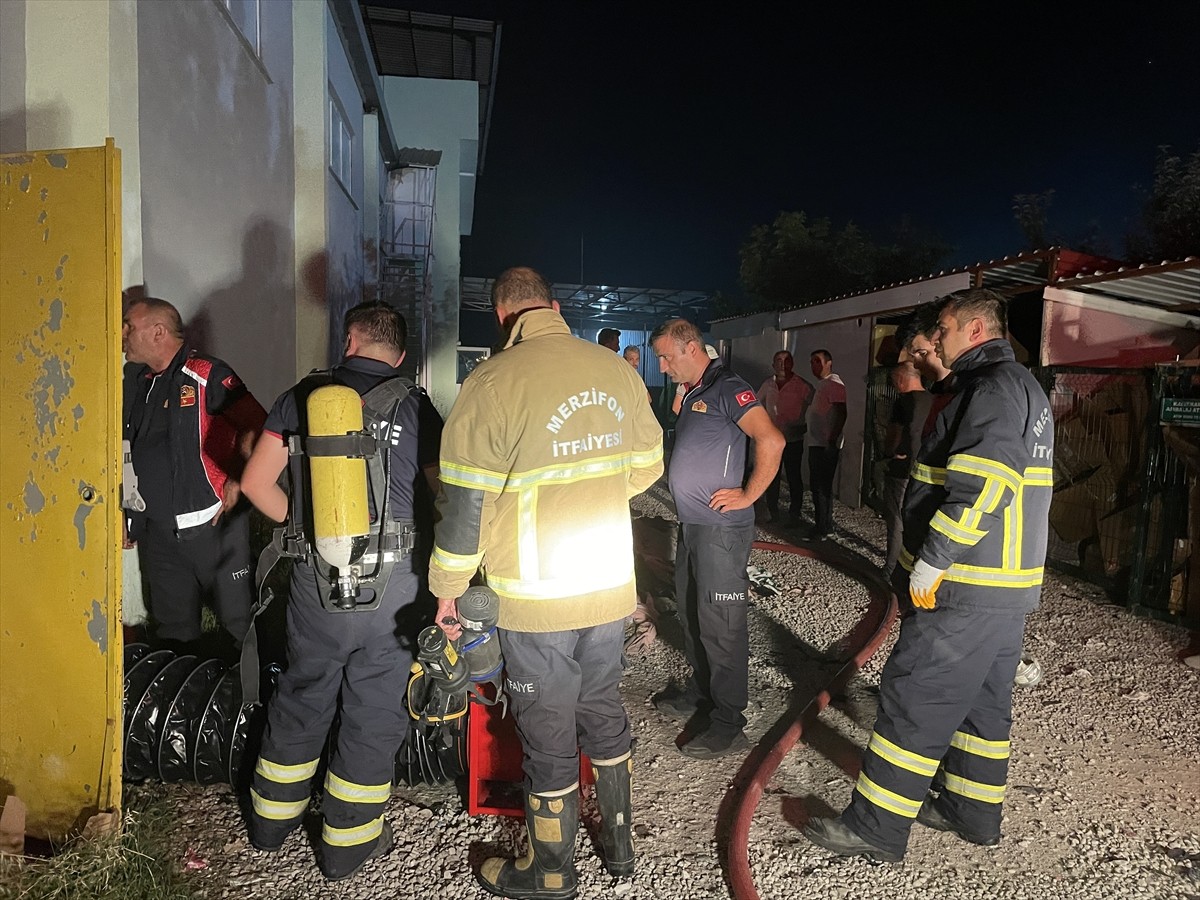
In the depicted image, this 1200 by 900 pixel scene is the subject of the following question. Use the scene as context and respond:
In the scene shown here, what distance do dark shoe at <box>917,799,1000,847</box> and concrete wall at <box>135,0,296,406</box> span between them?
4.72m

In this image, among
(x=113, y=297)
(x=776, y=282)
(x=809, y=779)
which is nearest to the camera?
(x=113, y=297)

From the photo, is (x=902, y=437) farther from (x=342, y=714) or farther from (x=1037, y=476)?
(x=342, y=714)

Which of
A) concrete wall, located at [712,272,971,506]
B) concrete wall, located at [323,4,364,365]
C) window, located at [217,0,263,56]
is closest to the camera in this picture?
window, located at [217,0,263,56]

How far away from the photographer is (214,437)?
134 inches

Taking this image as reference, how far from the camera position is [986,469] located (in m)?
2.44

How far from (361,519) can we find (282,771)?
1.01 m

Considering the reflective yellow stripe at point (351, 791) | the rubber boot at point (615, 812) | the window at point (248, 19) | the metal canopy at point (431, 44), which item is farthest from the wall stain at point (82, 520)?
the metal canopy at point (431, 44)

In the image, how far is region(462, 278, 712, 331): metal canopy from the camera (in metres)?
28.0

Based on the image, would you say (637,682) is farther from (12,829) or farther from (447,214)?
(447,214)

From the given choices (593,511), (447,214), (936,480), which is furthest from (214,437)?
(447,214)

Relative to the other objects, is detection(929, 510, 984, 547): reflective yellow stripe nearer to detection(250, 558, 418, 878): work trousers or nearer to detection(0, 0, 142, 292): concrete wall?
detection(250, 558, 418, 878): work trousers

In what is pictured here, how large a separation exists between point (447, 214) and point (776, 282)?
1115 cm

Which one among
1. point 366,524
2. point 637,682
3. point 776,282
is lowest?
point 637,682

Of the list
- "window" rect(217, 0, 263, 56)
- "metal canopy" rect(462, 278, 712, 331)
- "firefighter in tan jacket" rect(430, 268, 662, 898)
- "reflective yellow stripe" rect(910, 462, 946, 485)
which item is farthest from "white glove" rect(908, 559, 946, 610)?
"metal canopy" rect(462, 278, 712, 331)
